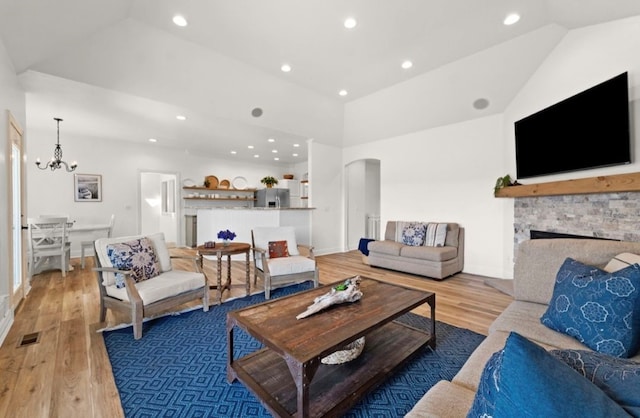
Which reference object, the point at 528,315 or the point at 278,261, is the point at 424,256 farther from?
the point at 528,315

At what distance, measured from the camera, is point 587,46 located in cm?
297

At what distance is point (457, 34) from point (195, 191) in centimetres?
700

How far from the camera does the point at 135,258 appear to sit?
2713 millimetres

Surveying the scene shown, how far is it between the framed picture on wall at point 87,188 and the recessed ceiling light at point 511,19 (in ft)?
25.7

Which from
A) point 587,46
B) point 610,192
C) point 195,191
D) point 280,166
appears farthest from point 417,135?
point 195,191

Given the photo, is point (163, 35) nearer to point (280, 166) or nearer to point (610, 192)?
point (610, 192)

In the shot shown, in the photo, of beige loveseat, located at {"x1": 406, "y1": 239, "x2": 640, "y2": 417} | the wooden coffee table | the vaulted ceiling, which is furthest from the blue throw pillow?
the vaulted ceiling

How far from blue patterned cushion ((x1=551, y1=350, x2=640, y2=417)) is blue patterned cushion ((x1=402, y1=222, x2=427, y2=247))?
13.1 feet

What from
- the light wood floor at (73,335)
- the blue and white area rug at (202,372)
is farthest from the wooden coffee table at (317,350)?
the light wood floor at (73,335)

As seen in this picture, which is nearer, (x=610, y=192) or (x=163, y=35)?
(x=610, y=192)

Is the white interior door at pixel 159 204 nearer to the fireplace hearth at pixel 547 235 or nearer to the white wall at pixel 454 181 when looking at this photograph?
the white wall at pixel 454 181

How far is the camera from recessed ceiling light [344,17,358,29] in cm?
294

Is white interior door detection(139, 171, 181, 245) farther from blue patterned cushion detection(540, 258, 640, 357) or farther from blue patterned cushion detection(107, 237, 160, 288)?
blue patterned cushion detection(540, 258, 640, 357)

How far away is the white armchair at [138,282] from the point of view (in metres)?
2.42
